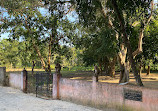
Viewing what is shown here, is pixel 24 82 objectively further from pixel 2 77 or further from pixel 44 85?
pixel 2 77

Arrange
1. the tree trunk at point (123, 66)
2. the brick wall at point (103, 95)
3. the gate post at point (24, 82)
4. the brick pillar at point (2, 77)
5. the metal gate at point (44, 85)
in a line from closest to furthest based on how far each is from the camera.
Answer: the brick wall at point (103, 95) → the metal gate at point (44, 85) → the gate post at point (24, 82) → the tree trunk at point (123, 66) → the brick pillar at point (2, 77)

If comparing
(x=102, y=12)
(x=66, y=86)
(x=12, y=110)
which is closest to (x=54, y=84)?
(x=66, y=86)

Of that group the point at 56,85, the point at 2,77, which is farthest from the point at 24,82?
the point at 2,77

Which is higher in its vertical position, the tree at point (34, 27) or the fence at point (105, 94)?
the tree at point (34, 27)

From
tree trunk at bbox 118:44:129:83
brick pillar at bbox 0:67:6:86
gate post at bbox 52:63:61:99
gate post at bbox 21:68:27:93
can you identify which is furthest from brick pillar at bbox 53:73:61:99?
brick pillar at bbox 0:67:6:86

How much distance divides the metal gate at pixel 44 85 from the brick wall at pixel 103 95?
0.84 m

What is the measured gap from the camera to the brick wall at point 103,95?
686 cm

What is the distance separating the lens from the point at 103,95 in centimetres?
852

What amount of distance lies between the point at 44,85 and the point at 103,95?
485 centimetres

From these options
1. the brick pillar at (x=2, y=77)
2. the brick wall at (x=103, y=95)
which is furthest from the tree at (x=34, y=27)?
the brick wall at (x=103, y=95)

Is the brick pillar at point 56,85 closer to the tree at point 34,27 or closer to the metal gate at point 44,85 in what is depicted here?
the metal gate at point 44,85

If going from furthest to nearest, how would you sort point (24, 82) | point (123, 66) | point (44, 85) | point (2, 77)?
1. point (2, 77)
2. point (123, 66)
3. point (24, 82)
4. point (44, 85)

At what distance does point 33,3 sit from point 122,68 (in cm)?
1039

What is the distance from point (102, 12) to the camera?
48.6 feet
